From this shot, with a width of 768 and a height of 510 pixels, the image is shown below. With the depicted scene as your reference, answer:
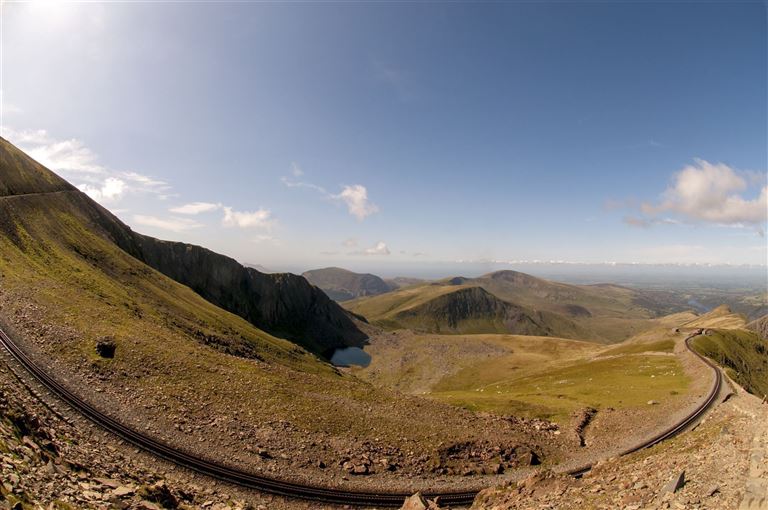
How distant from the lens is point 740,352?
107m

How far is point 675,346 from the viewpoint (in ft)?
340

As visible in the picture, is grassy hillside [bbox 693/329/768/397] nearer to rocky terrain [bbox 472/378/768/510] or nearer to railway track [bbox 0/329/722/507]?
rocky terrain [bbox 472/378/768/510]

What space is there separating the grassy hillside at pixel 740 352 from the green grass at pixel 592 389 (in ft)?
72.0

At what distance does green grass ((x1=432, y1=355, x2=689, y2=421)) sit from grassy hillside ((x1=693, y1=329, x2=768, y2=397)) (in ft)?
72.0

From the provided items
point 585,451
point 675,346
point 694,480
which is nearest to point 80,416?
point 694,480

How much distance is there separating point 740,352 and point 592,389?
7966 cm

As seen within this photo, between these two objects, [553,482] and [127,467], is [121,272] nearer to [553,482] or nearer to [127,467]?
[127,467]

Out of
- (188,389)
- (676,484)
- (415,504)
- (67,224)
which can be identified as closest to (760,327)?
(676,484)

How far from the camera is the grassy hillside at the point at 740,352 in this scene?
9444cm

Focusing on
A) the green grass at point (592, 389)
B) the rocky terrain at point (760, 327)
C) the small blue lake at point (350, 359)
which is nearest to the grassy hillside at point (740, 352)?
the green grass at point (592, 389)

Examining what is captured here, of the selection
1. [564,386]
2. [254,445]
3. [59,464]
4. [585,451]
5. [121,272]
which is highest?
[121,272]

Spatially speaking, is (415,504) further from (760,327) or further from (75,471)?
(760,327)

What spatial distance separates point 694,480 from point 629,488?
3.35 m

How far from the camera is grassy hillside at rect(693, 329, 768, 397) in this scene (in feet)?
310
